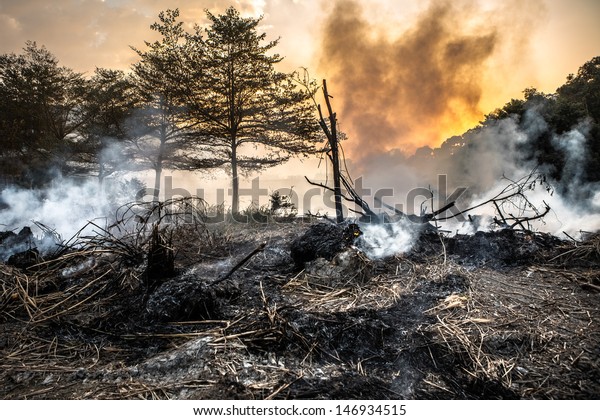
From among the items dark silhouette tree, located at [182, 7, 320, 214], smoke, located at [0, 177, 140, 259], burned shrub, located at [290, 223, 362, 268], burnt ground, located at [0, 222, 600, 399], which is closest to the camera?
burnt ground, located at [0, 222, 600, 399]

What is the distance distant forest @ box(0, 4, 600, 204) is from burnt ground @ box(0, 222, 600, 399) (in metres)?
9.48

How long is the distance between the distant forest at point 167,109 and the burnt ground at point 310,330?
948cm

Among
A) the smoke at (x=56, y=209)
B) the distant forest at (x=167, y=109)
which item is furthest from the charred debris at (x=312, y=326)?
the distant forest at (x=167, y=109)

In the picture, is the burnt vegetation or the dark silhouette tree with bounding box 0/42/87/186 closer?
the burnt vegetation

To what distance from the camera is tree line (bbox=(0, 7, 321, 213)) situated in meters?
13.2

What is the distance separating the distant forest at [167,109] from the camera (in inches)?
518

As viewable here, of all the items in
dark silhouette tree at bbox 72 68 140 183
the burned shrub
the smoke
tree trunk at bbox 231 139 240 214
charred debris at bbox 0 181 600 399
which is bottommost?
charred debris at bbox 0 181 600 399

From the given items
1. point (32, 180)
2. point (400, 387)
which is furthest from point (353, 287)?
point (32, 180)

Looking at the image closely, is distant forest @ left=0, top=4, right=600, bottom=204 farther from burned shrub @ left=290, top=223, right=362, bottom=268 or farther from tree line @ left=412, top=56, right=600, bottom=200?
burned shrub @ left=290, top=223, right=362, bottom=268

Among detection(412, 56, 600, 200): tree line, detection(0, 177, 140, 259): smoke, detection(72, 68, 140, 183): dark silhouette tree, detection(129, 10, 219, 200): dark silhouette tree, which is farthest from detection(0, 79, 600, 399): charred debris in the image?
detection(72, 68, 140, 183): dark silhouette tree

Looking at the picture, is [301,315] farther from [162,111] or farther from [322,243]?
[162,111]

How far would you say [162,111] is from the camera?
49.3ft

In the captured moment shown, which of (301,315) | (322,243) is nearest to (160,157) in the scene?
(322,243)

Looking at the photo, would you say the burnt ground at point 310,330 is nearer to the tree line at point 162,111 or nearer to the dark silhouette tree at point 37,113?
the tree line at point 162,111
